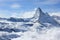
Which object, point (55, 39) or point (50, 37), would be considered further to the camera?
point (50, 37)

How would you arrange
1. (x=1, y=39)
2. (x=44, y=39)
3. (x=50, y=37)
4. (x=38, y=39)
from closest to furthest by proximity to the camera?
1. (x=50, y=37)
2. (x=44, y=39)
3. (x=38, y=39)
4. (x=1, y=39)

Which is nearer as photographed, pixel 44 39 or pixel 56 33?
pixel 56 33

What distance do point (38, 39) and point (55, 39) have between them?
18.4 meters

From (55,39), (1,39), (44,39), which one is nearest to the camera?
(55,39)

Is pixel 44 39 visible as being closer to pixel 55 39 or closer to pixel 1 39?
pixel 55 39

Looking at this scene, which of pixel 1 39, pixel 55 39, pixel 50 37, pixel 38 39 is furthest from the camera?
pixel 1 39

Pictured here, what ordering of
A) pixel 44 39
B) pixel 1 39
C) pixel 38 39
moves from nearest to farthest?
pixel 44 39 → pixel 38 39 → pixel 1 39

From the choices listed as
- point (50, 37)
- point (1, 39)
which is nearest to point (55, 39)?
point (50, 37)

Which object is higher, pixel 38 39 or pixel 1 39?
pixel 38 39

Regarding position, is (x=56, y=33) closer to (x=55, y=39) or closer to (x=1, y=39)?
(x=55, y=39)

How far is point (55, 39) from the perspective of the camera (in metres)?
73.8

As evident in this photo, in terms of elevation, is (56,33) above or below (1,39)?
above

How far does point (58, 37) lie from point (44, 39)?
1276 centimetres

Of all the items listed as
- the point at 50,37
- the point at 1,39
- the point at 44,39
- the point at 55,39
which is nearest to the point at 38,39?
the point at 44,39
